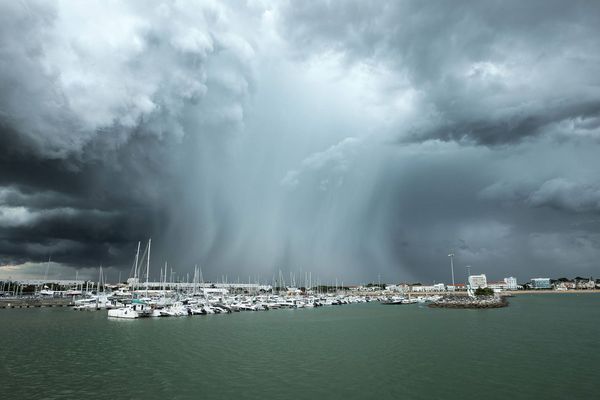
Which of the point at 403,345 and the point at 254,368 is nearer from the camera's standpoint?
the point at 254,368

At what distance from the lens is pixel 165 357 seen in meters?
40.9

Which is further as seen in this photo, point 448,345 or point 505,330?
point 505,330

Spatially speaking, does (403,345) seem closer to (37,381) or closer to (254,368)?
(254,368)

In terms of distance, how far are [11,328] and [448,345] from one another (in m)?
72.6

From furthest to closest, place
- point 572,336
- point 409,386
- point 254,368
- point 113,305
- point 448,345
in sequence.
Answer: point 113,305 → point 572,336 → point 448,345 → point 254,368 → point 409,386

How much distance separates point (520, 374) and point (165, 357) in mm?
34787

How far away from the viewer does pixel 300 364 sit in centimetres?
3756

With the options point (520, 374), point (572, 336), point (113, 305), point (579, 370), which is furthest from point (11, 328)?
point (572, 336)

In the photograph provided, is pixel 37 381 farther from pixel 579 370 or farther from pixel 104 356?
pixel 579 370

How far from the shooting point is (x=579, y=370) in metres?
34.1

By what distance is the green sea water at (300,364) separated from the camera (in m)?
27.9

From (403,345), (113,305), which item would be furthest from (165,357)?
(113,305)

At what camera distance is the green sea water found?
27939 millimetres

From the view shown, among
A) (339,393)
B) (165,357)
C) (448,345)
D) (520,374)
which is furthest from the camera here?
(448,345)
